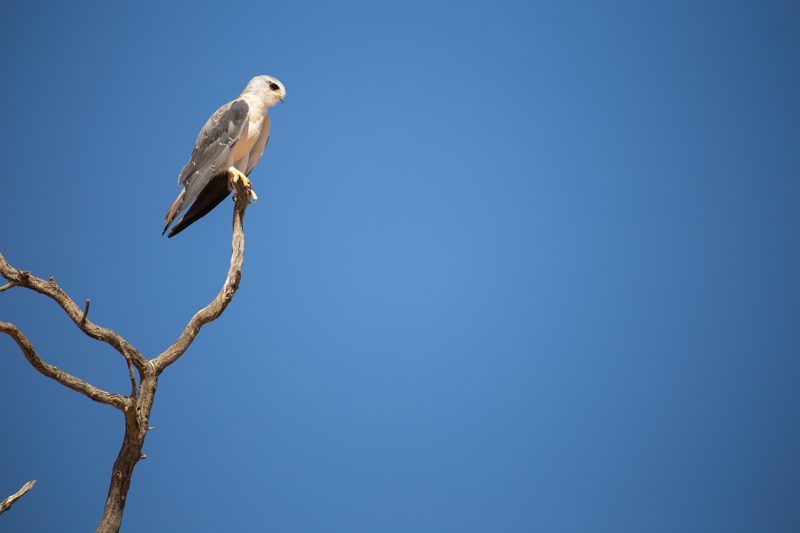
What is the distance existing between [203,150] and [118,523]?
2068 mm

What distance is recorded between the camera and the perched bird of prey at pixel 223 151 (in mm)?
3902

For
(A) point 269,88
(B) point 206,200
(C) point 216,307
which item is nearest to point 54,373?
(C) point 216,307

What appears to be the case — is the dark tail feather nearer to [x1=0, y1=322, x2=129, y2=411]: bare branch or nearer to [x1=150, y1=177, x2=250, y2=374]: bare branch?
[x1=150, y1=177, x2=250, y2=374]: bare branch

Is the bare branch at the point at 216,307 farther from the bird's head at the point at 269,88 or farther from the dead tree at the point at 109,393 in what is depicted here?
the bird's head at the point at 269,88

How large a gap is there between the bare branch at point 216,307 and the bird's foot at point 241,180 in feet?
0.40

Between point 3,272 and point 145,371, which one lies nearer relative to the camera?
point 3,272

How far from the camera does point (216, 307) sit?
11.4ft

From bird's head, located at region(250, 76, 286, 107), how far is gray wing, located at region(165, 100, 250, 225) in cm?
20

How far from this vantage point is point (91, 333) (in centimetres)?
317

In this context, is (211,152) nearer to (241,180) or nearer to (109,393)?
(241,180)

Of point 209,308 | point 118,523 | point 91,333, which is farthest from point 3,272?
point 118,523

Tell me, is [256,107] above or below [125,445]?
above

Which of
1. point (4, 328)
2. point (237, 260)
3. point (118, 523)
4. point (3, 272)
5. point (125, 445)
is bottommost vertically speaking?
point (118, 523)

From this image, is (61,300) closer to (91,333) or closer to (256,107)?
(91,333)
